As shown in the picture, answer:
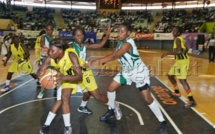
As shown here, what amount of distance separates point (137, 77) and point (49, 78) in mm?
1602

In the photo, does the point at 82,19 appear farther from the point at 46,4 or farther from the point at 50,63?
the point at 50,63

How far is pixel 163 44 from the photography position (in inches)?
1168

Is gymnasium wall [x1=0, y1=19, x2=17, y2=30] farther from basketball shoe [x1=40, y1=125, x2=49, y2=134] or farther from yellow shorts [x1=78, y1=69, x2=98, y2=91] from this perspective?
basketball shoe [x1=40, y1=125, x2=49, y2=134]

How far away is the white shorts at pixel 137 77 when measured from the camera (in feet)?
14.5

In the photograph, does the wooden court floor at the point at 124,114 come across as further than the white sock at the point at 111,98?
No

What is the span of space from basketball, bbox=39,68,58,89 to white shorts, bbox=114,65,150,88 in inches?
56.5

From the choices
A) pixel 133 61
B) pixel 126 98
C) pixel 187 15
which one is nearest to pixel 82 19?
pixel 187 15

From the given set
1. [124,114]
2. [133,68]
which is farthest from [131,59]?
[124,114]

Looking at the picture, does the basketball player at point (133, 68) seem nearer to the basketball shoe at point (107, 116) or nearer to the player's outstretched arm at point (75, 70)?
the player's outstretched arm at point (75, 70)

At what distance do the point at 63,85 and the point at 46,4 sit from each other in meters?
34.5

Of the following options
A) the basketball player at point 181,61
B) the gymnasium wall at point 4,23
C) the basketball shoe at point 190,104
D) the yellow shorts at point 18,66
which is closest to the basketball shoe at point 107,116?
the basketball player at point 181,61

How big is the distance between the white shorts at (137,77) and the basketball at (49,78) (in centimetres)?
144

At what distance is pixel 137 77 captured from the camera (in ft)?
14.7

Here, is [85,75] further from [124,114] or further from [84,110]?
[124,114]
